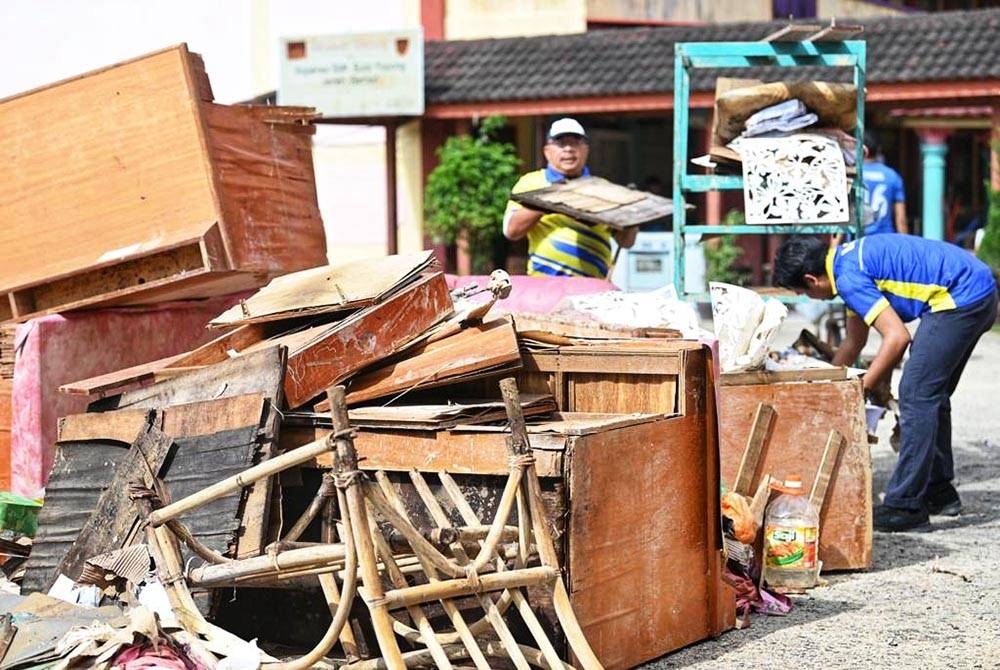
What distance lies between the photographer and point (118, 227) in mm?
6035

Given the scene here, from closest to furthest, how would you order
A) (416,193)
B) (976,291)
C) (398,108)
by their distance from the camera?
(976,291) → (398,108) → (416,193)

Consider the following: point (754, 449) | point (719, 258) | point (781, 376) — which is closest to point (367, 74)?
point (719, 258)

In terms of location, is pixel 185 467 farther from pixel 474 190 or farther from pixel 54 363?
pixel 474 190

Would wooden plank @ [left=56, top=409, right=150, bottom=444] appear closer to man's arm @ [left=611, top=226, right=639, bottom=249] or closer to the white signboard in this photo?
man's arm @ [left=611, top=226, right=639, bottom=249]

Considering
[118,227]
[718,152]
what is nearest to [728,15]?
[718,152]

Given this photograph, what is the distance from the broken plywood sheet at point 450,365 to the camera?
5.00 meters

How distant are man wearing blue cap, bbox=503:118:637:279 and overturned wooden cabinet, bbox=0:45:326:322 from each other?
149 centimetres

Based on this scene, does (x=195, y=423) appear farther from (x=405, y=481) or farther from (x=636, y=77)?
(x=636, y=77)

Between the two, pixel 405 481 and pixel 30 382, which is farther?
pixel 30 382

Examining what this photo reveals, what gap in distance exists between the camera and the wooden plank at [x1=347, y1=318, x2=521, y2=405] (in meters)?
5.00

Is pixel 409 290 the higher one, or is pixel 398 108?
pixel 398 108

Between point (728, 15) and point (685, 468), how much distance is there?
55.1ft

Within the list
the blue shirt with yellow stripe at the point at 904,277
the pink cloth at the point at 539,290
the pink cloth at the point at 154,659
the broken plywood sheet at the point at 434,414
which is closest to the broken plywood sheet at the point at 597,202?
the pink cloth at the point at 539,290

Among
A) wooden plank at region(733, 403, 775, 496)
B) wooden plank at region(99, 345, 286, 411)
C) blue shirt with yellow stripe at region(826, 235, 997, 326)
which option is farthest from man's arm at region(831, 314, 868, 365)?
wooden plank at region(99, 345, 286, 411)
